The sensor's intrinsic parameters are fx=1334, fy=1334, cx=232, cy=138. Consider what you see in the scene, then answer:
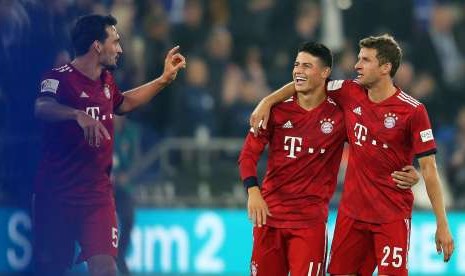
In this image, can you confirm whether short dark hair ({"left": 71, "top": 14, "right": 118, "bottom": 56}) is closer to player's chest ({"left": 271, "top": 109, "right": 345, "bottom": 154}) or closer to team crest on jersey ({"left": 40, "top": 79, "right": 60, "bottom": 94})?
team crest on jersey ({"left": 40, "top": 79, "right": 60, "bottom": 94})

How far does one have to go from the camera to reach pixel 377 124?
30.8 ft

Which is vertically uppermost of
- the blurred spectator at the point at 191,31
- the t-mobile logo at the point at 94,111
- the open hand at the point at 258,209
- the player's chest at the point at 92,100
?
the blurred spectator at the point at 191,31

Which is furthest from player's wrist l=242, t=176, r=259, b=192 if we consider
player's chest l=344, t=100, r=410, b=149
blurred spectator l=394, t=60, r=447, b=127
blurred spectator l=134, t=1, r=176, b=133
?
blurred spectator l=394, t=60, r=447, b=127

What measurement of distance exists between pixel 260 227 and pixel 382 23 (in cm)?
796

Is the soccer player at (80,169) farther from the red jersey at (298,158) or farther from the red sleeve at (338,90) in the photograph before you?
the red sleeve at (338,90)

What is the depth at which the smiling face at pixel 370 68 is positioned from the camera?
9406 millimetres

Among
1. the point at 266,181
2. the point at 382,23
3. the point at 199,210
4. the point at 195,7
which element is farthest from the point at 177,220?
the point at 266,181

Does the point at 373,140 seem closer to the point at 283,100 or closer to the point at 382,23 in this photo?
the point at 283,100

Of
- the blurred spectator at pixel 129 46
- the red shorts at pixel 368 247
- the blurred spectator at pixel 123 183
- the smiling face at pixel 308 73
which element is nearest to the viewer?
the red shorts at pixel 368 247

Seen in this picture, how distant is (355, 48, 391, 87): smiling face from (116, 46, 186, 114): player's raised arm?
1.29 metres

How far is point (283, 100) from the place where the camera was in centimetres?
950

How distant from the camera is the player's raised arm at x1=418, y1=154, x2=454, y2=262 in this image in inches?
357

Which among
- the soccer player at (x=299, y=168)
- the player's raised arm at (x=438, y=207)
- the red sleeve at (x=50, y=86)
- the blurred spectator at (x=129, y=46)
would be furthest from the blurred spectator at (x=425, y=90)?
the red sleeve at (x=50, y=86)

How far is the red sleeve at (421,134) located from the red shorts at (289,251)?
34.3 inches
